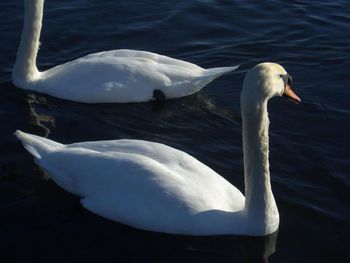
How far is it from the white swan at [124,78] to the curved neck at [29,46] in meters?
0.08

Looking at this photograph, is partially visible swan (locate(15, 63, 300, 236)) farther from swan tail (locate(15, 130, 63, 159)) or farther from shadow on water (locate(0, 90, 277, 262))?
swan tail (locate(15, 130, 63, 159))

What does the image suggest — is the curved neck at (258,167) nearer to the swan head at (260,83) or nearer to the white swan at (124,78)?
the swan head at (260,83)

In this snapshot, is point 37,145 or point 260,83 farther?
point 37,145

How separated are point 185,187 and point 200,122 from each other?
295 cm

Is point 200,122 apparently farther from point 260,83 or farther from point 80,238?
point 260,83

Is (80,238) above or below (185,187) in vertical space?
below

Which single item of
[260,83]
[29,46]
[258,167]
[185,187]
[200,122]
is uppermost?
[260,83]

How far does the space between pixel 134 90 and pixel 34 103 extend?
149cm

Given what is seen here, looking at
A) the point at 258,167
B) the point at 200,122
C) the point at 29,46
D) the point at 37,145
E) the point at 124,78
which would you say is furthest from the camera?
the point at 29,46

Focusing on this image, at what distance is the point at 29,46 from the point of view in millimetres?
11648

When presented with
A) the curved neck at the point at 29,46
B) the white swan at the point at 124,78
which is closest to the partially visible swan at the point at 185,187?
the white swan at the point at 124,78

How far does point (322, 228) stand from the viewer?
8.23 meters

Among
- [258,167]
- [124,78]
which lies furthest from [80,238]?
[124,78]

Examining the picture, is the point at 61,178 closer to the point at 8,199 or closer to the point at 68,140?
the point at 8,199
